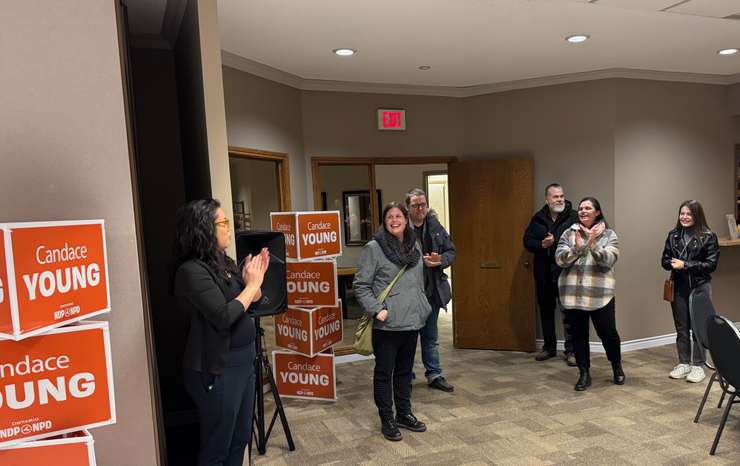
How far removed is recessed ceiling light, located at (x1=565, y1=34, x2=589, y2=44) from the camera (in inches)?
148

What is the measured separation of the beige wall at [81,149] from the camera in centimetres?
153

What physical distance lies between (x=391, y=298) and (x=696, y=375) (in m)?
2.67

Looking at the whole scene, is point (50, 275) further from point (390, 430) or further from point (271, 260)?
point (390, 430)

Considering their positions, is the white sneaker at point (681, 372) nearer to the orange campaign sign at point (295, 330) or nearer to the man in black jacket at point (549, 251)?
the man in black jacket at point (549, 251)

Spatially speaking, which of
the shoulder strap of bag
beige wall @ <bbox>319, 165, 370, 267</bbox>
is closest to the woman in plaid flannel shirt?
the shoulder strap of bag

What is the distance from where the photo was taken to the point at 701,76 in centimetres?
523

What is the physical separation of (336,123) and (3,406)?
3.97 m

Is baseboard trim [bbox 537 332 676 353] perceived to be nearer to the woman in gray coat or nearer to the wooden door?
the wooden door

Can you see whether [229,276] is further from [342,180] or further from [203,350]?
[342,180]

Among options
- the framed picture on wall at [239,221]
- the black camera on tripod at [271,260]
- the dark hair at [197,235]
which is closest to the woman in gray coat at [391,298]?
the black camera on tripod at [271,260]

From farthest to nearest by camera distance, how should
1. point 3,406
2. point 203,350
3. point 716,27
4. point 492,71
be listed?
point 492,71 < point 716,27 < point 203,350 < point 3,406

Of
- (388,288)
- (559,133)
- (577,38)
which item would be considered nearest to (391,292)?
(388,288)

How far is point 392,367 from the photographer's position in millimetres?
3166

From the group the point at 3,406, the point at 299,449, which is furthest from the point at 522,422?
the point at 3,406
